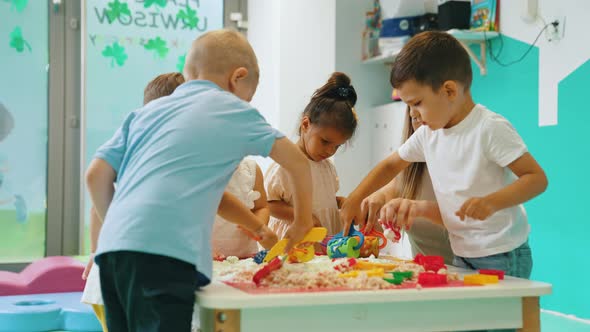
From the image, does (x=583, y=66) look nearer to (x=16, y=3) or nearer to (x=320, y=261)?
(x=320, y=261)

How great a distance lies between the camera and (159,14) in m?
4.52

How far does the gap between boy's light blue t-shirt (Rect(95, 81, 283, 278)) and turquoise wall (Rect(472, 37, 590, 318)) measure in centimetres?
219

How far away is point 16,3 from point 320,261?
3.25m

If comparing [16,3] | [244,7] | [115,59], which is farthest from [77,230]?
[244,7]

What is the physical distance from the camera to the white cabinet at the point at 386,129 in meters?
4.11

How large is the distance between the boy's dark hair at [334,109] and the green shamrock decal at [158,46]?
242cm

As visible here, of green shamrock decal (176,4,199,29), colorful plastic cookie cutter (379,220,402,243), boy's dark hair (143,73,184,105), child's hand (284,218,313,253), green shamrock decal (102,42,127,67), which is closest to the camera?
child's hand (284,218,313,253)

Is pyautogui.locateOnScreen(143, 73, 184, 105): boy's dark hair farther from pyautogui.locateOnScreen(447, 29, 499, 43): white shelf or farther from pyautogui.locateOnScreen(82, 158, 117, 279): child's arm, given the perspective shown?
pyautogui.locateOnScreen(447, 29, 499, 43): white shelf

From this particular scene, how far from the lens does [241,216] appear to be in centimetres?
150

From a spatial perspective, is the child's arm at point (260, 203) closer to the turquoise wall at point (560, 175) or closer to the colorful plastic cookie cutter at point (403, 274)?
the colorful plastic cookie cutter at point (403, 274)

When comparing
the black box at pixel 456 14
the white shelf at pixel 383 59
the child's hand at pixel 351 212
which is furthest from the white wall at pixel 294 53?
the child's hand at pixel 351 212

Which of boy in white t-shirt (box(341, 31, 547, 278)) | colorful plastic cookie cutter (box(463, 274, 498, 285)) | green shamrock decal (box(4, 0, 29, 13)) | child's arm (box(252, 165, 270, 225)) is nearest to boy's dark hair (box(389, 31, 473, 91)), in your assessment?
boy in white t-shirt (box(341, 31, 547, 278))

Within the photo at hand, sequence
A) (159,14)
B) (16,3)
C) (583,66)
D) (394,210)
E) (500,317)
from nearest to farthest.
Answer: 1. (500,317)
2. (394,210)
3. (583,66)
4. (16,3)
5. (159,14)

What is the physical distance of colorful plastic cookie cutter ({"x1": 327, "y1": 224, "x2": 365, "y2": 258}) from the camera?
5.67ft
